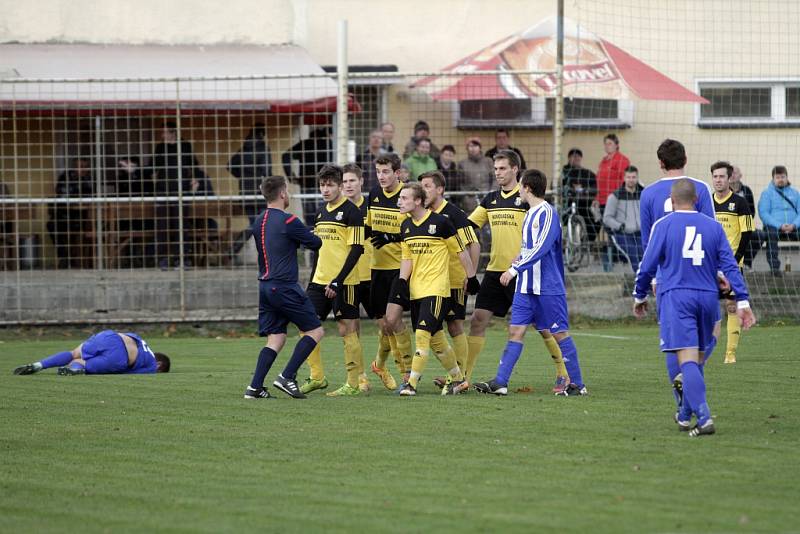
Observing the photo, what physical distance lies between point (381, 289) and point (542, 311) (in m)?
1.84

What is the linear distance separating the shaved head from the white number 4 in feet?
0.78

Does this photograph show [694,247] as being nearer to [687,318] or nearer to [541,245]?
[687,318]

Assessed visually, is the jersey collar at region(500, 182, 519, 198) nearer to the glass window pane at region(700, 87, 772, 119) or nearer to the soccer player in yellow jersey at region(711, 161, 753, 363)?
the soccer player in yellow jersey at region(711, 161, 753, 363)

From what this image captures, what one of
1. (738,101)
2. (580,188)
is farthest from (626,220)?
(738,101)

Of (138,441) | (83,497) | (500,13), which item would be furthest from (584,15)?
(83,497)

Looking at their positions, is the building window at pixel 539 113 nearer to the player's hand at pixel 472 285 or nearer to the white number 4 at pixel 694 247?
the player's hand at pixel 472 285

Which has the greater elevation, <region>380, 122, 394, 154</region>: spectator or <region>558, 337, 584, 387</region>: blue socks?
<region>380, 122, 394, 154</region>: spectator

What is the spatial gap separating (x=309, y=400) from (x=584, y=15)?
1415cm

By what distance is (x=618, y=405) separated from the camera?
9.91 m

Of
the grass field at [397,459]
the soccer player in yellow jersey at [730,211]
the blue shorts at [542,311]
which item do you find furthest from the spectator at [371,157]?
the blue shorts at [542,311]

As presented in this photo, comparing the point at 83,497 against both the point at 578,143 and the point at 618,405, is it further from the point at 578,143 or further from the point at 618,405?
the point at 578,143

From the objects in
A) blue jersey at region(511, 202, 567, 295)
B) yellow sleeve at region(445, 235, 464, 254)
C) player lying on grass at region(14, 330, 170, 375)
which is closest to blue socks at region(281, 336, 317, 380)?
yellow sleeve at region(445, 235, 464, 254)

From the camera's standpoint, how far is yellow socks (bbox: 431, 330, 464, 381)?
1088cm

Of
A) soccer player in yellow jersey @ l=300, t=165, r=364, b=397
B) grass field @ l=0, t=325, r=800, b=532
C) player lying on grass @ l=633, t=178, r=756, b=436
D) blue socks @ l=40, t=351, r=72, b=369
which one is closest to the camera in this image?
grass field @ l=0, t=325, r=800, b=532
